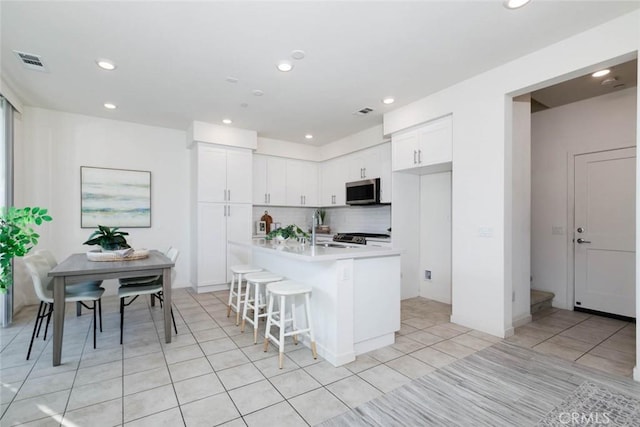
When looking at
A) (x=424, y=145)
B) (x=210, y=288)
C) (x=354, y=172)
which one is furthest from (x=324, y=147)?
(x=210, y=288)

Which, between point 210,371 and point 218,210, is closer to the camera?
point 210,371

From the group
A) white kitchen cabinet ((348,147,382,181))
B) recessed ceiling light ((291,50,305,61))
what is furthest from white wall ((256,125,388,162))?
recessed ceiling light ((291,50,305,61))

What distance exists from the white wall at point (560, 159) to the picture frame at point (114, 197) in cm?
598

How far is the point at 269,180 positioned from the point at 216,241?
155 cm

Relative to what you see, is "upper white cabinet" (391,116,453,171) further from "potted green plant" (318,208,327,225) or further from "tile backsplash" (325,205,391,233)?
"potted green plant" (318,208,327,225)

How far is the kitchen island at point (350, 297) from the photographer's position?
2.52 meters

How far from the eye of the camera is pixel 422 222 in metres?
4.68

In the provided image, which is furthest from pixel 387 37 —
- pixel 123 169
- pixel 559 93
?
pixel 123 169

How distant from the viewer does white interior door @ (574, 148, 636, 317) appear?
3.58 metres

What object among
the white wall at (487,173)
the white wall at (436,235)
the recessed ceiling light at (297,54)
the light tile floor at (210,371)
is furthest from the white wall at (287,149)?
the light tile floor at (210,371)

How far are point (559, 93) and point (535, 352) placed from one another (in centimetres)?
307

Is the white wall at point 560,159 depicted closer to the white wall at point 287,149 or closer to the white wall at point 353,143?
the white wall at point 353,143

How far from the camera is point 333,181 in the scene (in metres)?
6.01

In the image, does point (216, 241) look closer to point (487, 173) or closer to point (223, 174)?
point (223, 174)
